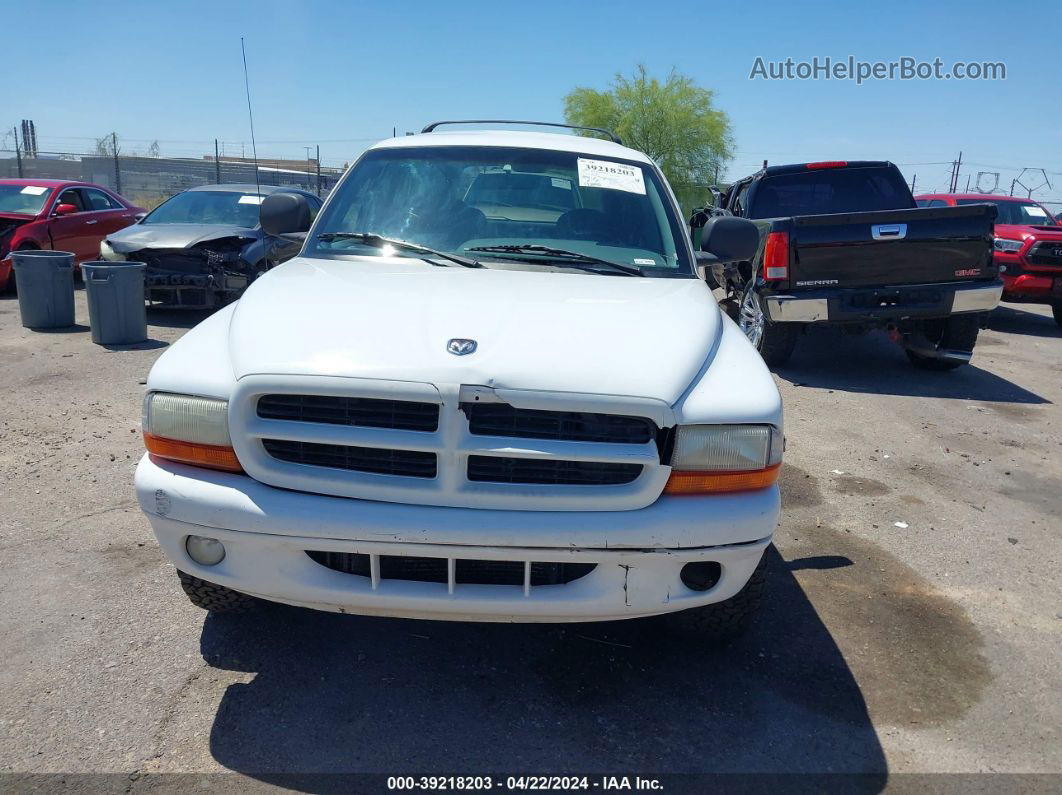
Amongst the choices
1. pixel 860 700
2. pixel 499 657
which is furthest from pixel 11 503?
pixel 860 700

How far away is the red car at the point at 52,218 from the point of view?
11336mm

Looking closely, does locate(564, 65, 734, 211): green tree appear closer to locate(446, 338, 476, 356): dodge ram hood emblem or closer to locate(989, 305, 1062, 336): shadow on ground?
locate(989, 305, 1062, 336): shadow on ground

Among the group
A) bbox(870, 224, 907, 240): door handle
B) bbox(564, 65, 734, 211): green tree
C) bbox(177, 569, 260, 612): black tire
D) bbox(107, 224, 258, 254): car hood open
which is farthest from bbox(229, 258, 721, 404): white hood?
bbox(564, 65, 734, 211): green tree

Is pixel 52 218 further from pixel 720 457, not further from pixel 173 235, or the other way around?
pixel 720 457

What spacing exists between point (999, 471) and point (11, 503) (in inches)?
237

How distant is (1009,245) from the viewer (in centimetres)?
1159

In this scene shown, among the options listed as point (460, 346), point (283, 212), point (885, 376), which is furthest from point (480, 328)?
point (885, 376)

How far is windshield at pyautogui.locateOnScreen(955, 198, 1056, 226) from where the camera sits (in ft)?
42.2

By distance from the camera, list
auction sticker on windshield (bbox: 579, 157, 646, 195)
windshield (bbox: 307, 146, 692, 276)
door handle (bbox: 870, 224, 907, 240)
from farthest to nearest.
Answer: door handle (bbox: 870, 224, 907, 240)
auction sticker on windshield (bbox: 579, 157, 646, 195)
windshield (bbox: 307, 146, 692, 276)

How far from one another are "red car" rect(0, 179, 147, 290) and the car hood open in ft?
7.51

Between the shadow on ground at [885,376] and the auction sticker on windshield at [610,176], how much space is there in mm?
4340

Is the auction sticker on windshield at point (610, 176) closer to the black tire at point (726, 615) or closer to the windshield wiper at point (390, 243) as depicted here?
the windshield wiper at point (390, 243)

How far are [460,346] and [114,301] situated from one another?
7.02 metres

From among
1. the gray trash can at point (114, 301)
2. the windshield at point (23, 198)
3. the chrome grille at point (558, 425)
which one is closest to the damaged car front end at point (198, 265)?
the gray trash can at point (114, 301)
